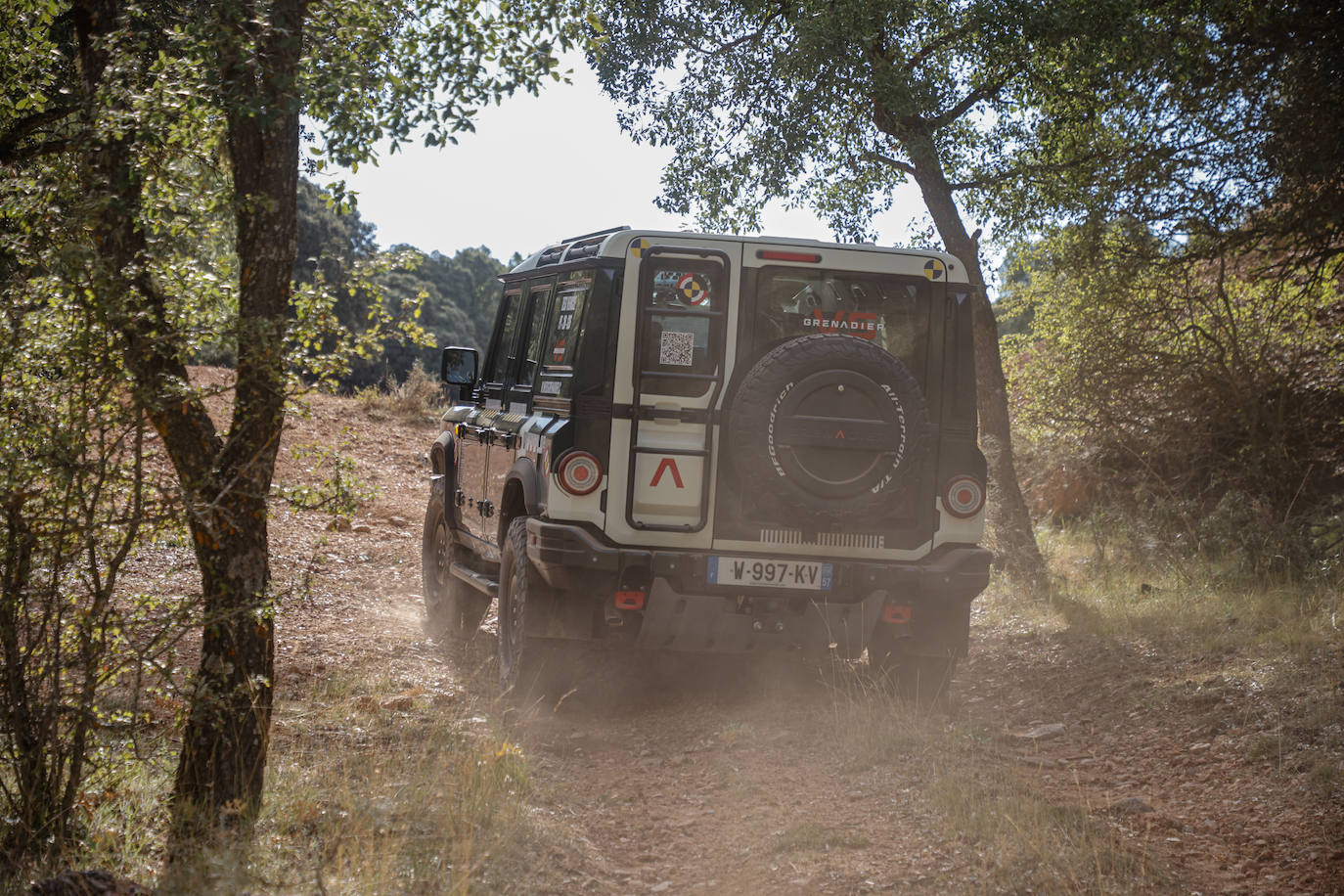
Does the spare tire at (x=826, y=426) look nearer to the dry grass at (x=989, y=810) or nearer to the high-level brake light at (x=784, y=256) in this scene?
the high-level brake light at (x=784, y=256)

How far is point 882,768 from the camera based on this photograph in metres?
5.48

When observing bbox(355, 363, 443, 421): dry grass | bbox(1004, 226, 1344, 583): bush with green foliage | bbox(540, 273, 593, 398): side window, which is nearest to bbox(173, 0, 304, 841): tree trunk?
bbox(540, 273, 593, 398): side window

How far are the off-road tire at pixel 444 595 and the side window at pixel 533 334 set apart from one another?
1870 millimetres

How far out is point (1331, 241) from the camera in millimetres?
9984

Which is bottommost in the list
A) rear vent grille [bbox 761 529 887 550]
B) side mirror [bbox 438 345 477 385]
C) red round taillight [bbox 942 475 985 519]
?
rear vent grille [bbox 761 529 887 550]

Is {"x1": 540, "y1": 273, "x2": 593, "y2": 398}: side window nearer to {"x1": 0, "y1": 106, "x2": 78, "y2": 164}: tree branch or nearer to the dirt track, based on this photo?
the dirt track

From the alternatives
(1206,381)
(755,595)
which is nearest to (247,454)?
(755,595)

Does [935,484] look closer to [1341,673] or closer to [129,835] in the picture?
[1341,673]

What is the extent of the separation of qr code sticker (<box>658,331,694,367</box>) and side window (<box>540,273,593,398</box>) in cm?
42

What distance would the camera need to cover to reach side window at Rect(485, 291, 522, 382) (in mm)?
7699

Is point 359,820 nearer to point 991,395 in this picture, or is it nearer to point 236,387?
point 236,387

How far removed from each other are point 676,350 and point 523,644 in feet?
5.64

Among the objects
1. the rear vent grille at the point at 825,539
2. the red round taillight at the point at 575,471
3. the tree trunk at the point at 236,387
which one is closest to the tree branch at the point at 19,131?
the tree trunk at the point at 236,387

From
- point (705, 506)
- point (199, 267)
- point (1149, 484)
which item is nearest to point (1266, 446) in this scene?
point (1149, 484)
